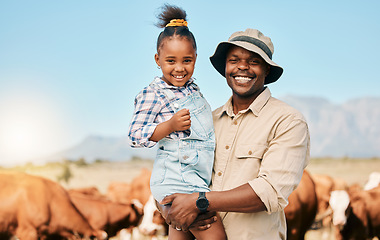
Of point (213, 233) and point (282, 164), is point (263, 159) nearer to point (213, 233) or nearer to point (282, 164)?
point (282, 164)

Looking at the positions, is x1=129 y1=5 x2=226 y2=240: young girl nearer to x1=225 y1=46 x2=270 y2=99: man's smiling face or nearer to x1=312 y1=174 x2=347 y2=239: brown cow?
x1=225 y1=46 x2=270 y2=99: man's smiling face

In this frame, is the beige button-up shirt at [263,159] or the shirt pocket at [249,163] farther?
the shirt pocket at [249,163]

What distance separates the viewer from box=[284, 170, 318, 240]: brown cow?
→ 29.1 ft

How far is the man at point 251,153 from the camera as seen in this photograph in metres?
2.53

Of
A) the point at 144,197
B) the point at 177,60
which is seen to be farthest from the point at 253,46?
the point at 144,197

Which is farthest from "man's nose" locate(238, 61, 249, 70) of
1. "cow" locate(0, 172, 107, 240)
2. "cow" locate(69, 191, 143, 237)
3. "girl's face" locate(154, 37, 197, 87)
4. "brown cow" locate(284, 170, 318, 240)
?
"cow" locate(69, 191, 143, 237)

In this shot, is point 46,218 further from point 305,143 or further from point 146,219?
point 305,143

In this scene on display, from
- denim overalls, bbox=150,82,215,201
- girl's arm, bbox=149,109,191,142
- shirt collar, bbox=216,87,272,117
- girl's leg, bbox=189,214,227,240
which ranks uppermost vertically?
shirt collar, bbox=216,87,272,117

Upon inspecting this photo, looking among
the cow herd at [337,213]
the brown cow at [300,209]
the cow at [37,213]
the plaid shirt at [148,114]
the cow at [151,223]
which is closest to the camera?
the plaid shirt at [148,114]

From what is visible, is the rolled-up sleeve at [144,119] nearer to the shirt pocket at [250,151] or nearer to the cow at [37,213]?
the shirt pocket at [250,151]

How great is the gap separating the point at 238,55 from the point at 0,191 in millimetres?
7099

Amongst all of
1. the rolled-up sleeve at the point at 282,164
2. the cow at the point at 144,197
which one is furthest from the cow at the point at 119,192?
the rolled-up sleeve at the point at 282,164

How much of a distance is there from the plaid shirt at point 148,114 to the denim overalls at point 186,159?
0.03m

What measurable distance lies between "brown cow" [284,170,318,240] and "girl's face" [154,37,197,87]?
6.24 meters
